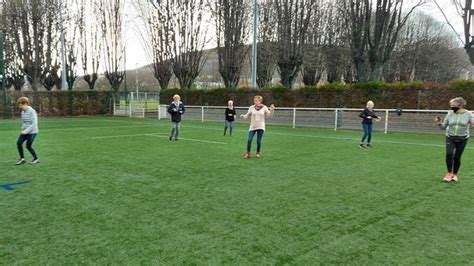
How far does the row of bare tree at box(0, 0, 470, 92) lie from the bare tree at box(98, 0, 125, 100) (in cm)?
10

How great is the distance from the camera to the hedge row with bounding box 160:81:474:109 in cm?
1798

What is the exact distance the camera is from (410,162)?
9.53 metres

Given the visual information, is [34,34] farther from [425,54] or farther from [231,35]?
[425,54]

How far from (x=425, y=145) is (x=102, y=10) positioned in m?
34.0

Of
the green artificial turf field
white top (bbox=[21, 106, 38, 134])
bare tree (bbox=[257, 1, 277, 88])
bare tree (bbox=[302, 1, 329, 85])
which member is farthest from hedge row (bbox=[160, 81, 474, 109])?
white top (bbox=[21, 106, 38, 134])

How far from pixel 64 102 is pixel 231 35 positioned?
50.3ft

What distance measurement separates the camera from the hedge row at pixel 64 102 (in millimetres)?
28312

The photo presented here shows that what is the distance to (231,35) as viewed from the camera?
31234 millimetres

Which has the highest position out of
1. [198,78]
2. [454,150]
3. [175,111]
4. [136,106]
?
[198,78]

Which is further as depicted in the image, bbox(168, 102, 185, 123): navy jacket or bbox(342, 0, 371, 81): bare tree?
bbox(342, 0, 371, 81): bare tree

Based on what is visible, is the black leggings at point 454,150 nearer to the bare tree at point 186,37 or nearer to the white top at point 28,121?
the white top at point 28,121

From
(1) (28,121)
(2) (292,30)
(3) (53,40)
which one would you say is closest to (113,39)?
(3) (53,40)

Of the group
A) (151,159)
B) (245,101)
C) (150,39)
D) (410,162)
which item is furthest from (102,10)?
(410,162)

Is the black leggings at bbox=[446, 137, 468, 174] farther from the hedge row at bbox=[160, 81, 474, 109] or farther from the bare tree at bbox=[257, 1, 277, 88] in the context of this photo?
the bare tree at bbox=[257, 1, 277, 88]
